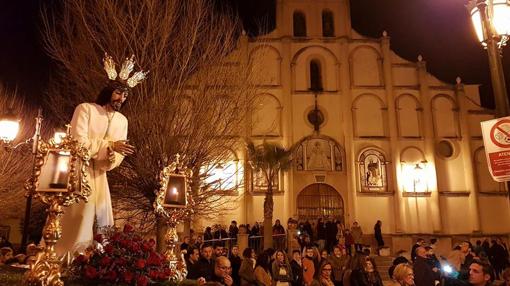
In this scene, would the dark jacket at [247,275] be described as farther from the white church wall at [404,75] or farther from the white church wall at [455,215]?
the white church wall at [404,75]

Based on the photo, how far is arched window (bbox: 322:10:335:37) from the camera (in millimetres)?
31513

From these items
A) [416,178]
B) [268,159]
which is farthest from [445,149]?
[268,159]

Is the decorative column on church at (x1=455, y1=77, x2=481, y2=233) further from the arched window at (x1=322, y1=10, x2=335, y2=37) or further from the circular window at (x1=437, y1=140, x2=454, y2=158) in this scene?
Answer: the arched window at (x1=322, y1=10, x2=335, y2=37)

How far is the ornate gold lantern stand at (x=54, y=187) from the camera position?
3.82 meters

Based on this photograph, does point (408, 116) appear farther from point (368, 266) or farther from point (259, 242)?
point (368, 266)

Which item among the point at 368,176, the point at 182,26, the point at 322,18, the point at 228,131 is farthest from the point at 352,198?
the point at 182,26

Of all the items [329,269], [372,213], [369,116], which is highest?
[369,116]

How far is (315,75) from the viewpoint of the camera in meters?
30.8

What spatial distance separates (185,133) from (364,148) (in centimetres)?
1862

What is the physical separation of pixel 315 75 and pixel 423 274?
871 inches

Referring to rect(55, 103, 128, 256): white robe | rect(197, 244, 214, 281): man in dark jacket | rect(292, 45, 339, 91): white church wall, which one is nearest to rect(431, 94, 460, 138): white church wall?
→ rect(292, 45, 339, 91): white church wall

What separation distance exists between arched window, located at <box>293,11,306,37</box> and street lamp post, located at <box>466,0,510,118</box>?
82.9 ft

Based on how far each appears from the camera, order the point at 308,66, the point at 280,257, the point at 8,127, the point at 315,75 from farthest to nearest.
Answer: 1. the point at 315,75
2. the point at 308,66
3. the point at 280,257
4. the point at 8,127

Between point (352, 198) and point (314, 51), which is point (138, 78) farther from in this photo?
A: point (314, 51)
